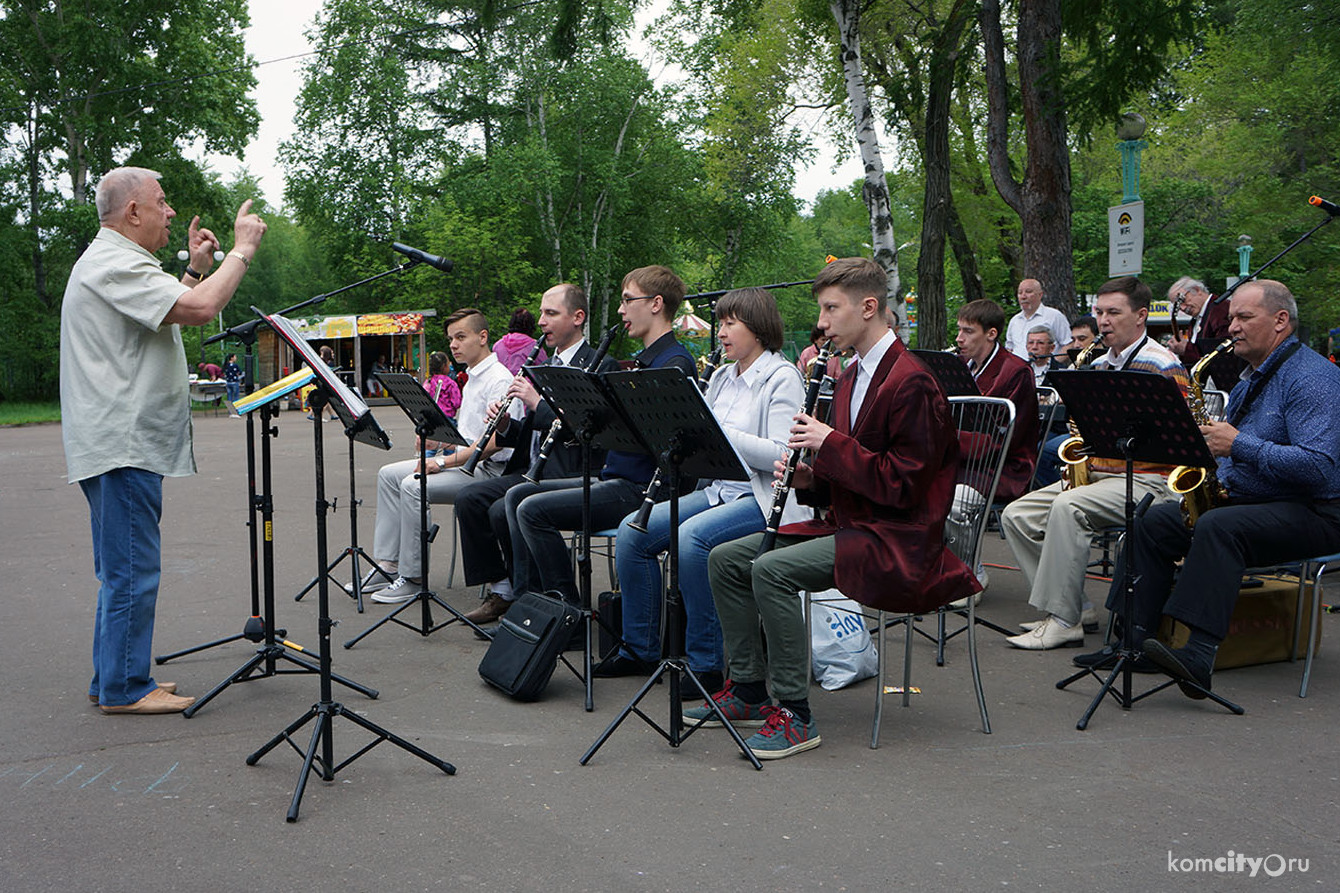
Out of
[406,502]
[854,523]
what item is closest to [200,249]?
[406,502]

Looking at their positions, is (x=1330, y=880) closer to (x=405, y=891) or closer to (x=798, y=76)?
(x=405, y=891)

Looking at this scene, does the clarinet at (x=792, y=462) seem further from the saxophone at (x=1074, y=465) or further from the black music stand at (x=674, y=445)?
the saxophone at (x=1074, y=465)

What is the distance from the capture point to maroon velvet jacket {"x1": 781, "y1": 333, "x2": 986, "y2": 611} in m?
4.26

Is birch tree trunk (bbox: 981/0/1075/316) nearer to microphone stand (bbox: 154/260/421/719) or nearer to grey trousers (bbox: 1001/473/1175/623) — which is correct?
grey trousers (bbox: 1001/473/1175/623)

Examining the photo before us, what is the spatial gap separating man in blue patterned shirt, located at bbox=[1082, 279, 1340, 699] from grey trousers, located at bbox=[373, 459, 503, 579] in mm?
3979

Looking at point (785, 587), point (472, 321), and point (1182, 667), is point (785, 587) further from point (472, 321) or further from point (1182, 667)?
point (472, 321)

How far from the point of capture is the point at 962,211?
1006 inches

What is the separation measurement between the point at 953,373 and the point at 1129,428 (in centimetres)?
202

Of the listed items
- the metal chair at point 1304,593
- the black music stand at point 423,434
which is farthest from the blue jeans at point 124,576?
the metal chair at point 1304,593

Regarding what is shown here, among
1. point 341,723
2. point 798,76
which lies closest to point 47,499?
point 341,723

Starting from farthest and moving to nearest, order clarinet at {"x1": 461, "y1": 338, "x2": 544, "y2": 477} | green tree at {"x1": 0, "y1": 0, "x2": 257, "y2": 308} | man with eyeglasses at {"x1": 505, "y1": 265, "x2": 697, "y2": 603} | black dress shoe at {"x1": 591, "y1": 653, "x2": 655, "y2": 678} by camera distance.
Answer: green tree at {"x1": 0, "y1": 0, "x2": 257, "y2": 308} → clarinet at {"x1": 461, "y1": 338, "x2": 544, "y2": 477} → man with eyeglasses at {"x1": 505, "y1": 265, "x2": 697, "y2": 603} → black dress shoe at {"x1": 591, "y1": 653, "x2": 655, "y2": 678}

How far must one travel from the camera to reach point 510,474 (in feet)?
23.4

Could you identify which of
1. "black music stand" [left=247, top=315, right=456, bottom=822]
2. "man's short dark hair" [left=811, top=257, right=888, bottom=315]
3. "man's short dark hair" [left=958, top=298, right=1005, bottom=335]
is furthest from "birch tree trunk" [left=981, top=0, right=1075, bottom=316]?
"black music stand" [left=247, top=315, right=456, bottom=822]

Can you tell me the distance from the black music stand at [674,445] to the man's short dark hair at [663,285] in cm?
144
